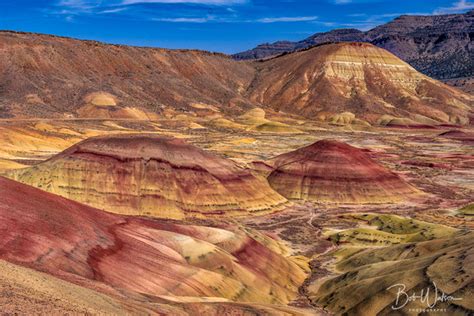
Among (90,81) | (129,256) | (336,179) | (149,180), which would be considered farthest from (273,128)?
(129,256)

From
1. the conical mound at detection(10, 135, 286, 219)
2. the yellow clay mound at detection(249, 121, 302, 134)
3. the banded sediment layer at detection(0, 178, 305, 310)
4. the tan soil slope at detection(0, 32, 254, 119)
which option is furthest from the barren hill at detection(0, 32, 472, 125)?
the banded sediment layer at detection(0, 178, 305, 310)

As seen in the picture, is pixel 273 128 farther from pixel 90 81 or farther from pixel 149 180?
pixel 149 180

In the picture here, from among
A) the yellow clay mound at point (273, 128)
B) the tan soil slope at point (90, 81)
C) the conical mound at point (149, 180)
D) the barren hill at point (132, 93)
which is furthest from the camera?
the yellow clay mound at point (273, 128)

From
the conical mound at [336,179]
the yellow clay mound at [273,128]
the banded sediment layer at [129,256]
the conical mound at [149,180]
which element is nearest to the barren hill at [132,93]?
the yellow clay mound at [273,128]

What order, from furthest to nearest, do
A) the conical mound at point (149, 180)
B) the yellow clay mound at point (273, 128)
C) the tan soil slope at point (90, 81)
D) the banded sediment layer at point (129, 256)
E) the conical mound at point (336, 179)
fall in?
the yellow clay mound at point (273, 128), the tan soil slope at point (90, 81), the conical mound at point (336, 179), the conical mound at point (149, 180), the banded sediment layer at point (129, 256)

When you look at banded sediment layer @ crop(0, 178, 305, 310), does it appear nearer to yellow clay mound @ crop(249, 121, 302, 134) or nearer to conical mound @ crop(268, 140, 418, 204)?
conical mound @ crop(268, 140, 418, 204)

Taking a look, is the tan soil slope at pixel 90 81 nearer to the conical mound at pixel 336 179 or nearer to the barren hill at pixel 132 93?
the barren hill at pixel 132 93

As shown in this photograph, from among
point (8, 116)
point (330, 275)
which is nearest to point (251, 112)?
point (8, 116)
